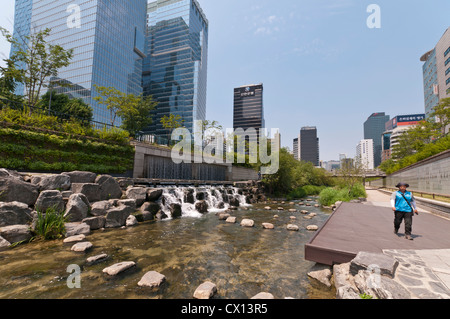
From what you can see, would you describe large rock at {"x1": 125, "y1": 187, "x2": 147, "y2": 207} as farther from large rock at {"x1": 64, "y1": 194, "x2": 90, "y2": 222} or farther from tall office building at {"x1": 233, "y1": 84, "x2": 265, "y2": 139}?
tall office building at {"x1": 233, "y1": 84, "x2": 265, "y2": 139}

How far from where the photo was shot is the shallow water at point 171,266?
4172 millimetres

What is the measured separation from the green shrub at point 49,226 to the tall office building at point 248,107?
5794 inches

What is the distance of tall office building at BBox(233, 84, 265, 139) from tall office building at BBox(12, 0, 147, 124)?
88.5 m

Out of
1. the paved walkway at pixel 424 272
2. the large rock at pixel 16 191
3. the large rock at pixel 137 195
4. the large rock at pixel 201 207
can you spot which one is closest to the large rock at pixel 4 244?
the large rock at pixel 16 191

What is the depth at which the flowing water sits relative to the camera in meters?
4.18

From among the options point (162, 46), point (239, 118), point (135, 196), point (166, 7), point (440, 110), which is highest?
point (166, 7)

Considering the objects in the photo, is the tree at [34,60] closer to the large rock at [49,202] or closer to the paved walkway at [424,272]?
the large rock at [49,202]

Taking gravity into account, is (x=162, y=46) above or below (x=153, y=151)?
above

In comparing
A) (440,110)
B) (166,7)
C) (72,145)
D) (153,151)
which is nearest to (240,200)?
(153,151)

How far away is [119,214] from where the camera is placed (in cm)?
962
